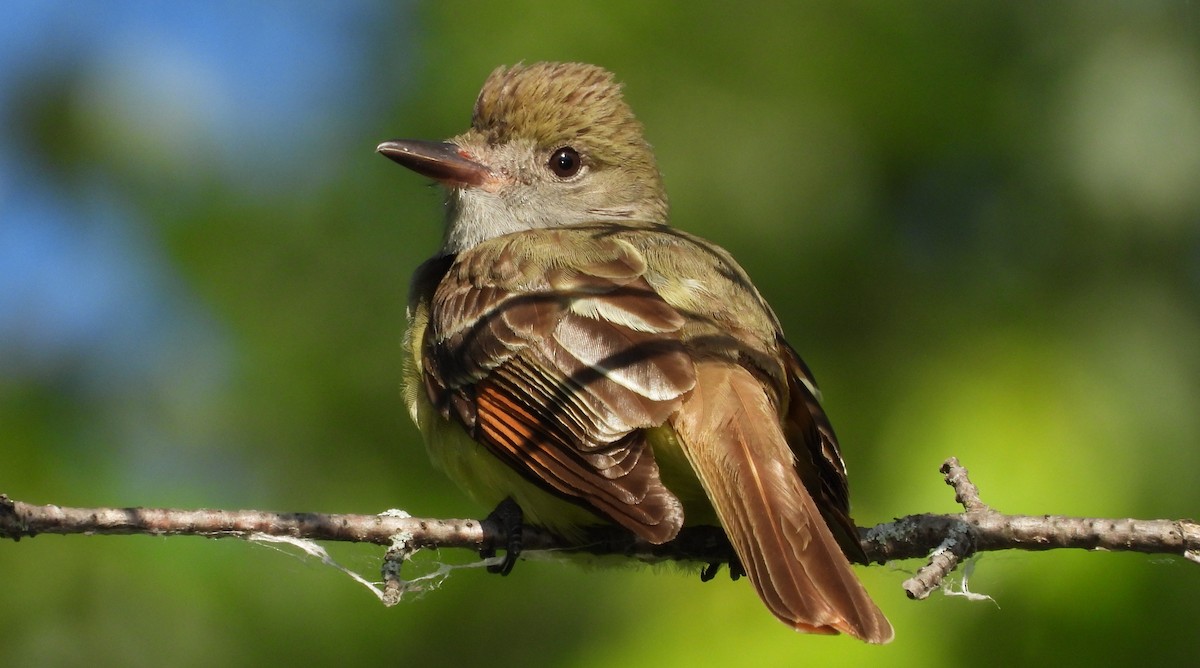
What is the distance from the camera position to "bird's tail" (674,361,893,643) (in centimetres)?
333

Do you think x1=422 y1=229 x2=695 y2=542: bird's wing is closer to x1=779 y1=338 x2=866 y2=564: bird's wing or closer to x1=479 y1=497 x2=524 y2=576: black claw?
x1=479 y1=497 x2=524 y2=576: black claw

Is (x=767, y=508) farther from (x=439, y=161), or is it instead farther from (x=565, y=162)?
(x=565, y=162)

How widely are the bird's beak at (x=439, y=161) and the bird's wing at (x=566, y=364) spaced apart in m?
0.46

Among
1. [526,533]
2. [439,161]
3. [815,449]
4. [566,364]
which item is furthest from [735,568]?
[439,161]

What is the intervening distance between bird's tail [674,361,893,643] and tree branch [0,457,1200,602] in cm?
21

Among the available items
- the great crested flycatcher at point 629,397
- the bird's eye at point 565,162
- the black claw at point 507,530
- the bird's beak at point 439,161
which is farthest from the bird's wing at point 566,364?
the bird's eye at point 565,162

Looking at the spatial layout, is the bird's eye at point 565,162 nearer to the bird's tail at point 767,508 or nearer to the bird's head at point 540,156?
the bird's head at point 540,156

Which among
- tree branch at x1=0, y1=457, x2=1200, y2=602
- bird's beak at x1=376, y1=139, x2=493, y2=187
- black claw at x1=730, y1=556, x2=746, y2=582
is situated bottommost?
black claw at x1=730, y1=556, x2=746, y2=582

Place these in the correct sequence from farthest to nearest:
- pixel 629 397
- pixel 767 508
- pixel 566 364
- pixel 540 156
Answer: pixel 540 156 < pixel 566 364 < pixel 629 397 < pixel 767 508

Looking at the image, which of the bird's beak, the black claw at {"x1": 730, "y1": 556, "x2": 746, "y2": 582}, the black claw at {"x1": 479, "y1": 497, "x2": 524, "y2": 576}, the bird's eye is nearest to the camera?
the black claw at {"x1": 479, "y1": 497, "x2": 524, "y2": 576}

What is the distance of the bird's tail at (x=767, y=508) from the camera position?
3334mm

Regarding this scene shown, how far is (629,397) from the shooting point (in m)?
3.79

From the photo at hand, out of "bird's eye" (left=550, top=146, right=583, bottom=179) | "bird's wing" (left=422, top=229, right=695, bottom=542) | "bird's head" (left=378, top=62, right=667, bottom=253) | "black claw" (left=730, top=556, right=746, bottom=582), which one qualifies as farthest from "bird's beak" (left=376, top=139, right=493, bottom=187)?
"black claw" (left=730, top=556, right=746, bottom=582)

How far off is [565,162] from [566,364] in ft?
5.46
